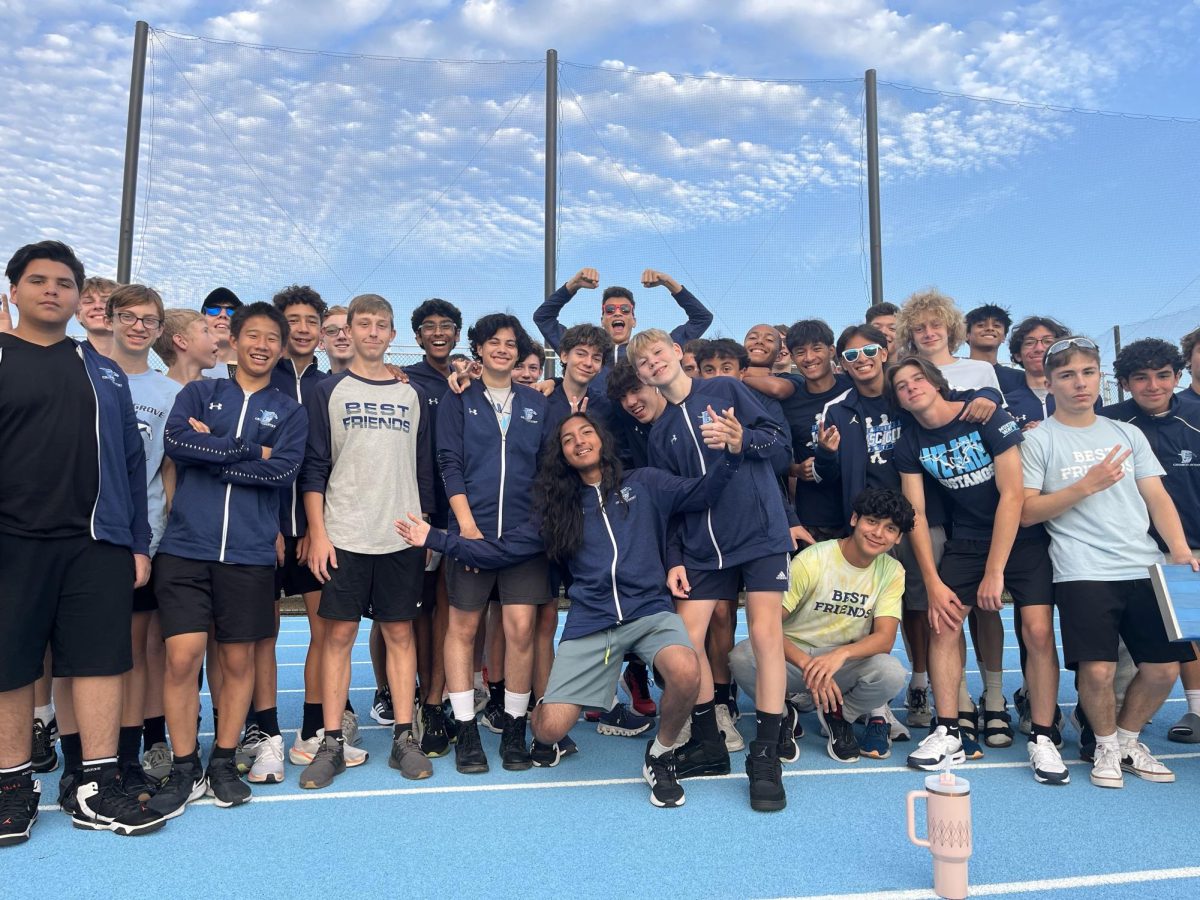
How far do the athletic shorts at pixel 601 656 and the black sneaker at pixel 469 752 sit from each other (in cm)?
46

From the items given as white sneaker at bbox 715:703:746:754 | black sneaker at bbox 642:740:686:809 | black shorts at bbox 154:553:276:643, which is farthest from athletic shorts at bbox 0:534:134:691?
white sneaker at bbox 715:703:746:754

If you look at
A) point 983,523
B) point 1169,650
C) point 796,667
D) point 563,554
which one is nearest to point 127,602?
point 563,554

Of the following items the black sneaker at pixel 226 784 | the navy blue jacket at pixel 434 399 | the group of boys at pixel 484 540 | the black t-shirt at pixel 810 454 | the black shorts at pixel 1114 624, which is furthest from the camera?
the black t-shirt at pixel 810 454

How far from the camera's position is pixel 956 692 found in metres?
3.86

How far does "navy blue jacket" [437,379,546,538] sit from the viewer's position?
151 inches

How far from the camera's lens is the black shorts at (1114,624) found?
3.61m

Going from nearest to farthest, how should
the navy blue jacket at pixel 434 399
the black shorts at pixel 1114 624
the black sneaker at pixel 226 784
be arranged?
the black sneaker at pixel 226 784
the black shorts at pixel 1114 624
the navy blue jacket at pixel 434 399

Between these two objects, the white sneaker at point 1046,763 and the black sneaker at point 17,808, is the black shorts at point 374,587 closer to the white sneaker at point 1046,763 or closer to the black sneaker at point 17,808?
the black sneaker at point 17,808

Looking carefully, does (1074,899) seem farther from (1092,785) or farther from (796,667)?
(796,667)

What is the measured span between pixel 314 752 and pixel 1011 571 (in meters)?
3.51

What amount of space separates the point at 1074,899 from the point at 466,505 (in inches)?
108

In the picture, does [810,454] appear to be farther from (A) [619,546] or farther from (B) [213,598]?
(B) [213,598]

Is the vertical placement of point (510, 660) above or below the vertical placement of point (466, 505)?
below

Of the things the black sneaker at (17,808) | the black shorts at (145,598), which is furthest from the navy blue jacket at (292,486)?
the black sneaker at (17,808)
